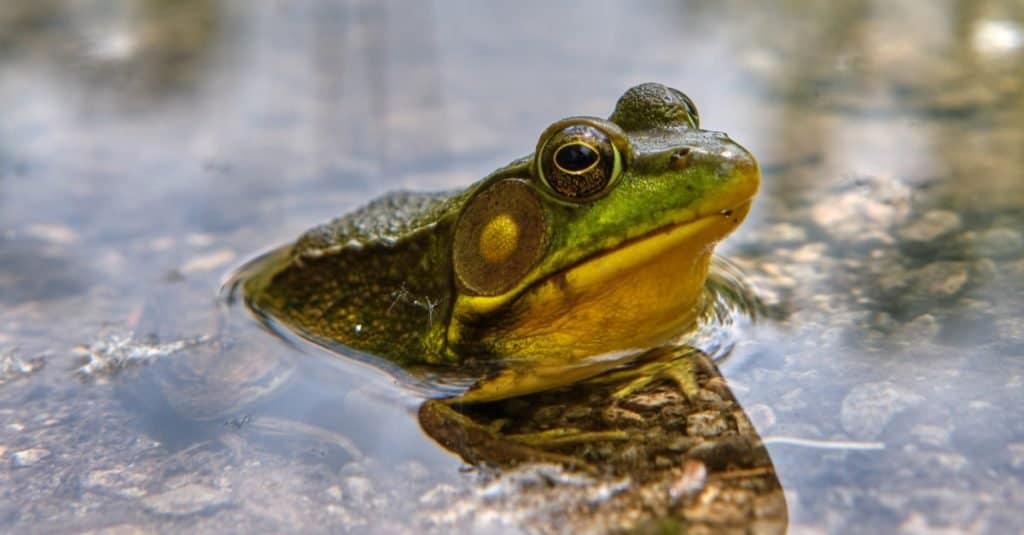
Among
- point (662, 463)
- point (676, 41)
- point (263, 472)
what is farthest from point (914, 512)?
point (676, 41)

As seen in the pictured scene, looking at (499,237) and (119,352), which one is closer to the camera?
(499,237)

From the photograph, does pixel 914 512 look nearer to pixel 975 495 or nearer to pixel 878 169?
pixel 975 495

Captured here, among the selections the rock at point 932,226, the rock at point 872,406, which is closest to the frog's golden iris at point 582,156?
the rock at point 872,406

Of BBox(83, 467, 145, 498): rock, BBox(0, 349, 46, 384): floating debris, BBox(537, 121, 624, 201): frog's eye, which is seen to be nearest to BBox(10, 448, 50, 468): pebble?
BBox(83, 467, 145, 498): rock

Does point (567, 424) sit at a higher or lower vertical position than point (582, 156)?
lower

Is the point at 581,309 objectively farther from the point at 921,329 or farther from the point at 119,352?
the point at 119,352

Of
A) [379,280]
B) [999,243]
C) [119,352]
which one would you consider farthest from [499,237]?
[999,243]

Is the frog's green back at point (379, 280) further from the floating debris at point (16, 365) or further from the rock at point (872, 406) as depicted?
the rock at point (872, 406)
